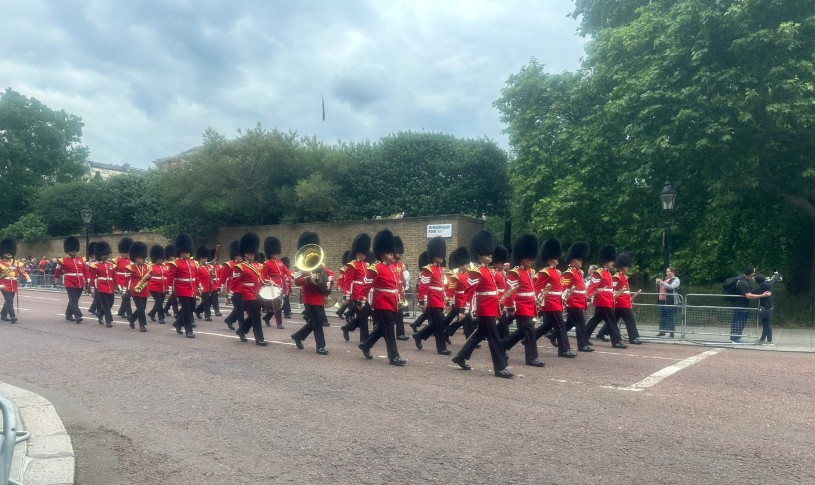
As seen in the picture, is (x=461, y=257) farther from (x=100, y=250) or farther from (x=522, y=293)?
(x=100, y=250)

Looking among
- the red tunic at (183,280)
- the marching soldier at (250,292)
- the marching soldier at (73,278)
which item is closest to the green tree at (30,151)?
the marching soldier at (73,278)

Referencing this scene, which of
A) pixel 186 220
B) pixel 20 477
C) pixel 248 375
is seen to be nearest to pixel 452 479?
pixel 20 477

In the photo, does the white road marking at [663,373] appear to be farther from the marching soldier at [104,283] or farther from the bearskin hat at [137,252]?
the marching soldier at [104,283]

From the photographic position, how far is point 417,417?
6.14m

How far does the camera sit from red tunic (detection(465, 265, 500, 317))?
8562 millimetres

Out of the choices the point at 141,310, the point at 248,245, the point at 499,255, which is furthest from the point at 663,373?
the point at 141,310

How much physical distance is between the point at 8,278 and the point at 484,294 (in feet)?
40.5

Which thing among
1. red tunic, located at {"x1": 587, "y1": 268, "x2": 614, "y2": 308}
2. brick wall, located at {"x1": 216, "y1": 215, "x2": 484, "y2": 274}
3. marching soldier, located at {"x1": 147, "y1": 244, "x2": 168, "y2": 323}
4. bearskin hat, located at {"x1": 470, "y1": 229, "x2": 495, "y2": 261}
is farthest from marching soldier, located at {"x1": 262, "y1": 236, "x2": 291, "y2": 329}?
brick wall, located at {"x1": 216, "y1": 215, "x2": 484, "y2": 274}

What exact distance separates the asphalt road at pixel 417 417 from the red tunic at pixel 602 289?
5.14 feet

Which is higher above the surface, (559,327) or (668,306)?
(668,306)

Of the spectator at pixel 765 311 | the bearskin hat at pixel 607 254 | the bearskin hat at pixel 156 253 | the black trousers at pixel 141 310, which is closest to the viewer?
the bearskin hat at pixel 607 254

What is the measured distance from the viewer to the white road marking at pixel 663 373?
7.77 metres

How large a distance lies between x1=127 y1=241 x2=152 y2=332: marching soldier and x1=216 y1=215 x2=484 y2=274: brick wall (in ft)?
40.1

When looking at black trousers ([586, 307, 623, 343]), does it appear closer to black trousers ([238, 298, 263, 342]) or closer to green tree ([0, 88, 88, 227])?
black trousers ([238, 298, 263, 342])
